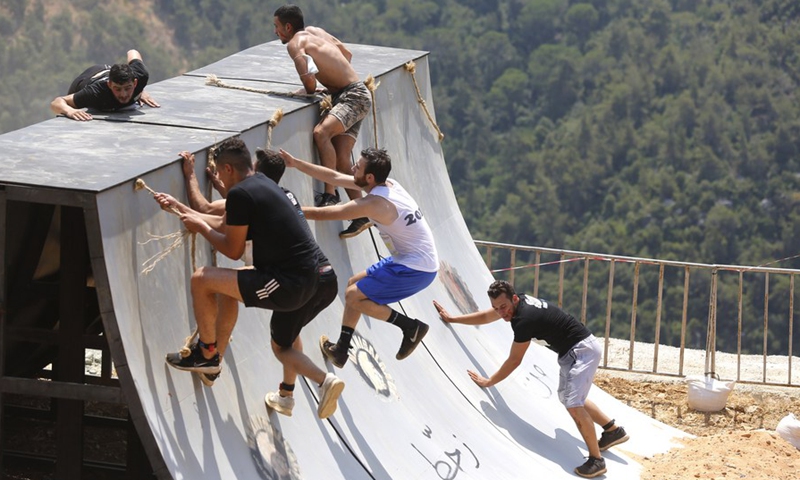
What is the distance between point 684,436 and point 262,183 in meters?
5.22

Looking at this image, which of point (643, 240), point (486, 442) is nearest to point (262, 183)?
point (486, 442)

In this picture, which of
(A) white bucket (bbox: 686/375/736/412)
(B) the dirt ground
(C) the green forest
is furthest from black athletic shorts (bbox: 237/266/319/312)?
(C) the green forest

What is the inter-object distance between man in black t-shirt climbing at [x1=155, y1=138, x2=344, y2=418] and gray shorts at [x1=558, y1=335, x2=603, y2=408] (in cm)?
277

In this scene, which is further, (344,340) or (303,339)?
(303,339)

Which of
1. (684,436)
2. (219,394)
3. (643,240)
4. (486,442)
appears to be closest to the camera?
(219,394)

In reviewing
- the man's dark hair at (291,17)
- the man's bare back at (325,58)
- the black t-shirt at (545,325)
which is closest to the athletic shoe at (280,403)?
the black t-shirt at (545,325)

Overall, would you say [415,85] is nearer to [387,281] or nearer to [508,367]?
[508,367]

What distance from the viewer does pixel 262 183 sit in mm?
5699

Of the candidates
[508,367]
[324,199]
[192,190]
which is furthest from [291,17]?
[508,367]

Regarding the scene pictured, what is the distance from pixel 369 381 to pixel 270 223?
2076 millimetres

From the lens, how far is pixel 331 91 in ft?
27.0

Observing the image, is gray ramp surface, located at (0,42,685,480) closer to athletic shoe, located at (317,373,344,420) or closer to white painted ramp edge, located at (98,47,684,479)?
white painted ramp edge, located at (98,47,684,479)

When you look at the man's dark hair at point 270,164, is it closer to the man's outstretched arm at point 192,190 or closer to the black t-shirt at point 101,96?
the man's outstretched arm at point 192,190

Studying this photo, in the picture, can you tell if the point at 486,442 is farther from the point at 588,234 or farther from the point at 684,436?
the point at 588,234
